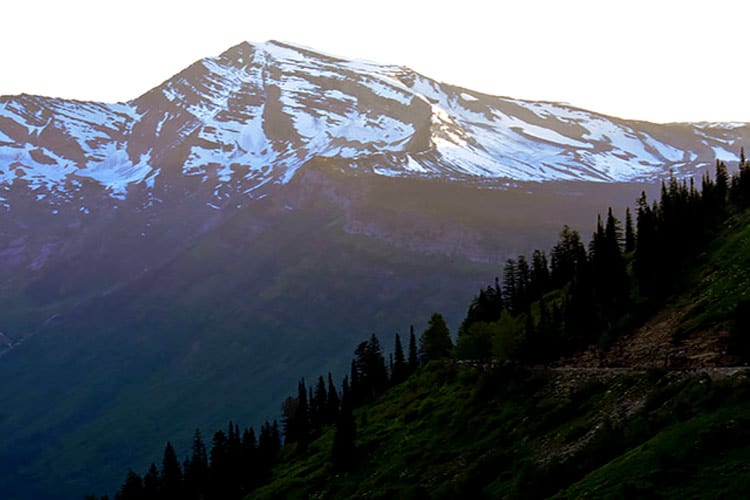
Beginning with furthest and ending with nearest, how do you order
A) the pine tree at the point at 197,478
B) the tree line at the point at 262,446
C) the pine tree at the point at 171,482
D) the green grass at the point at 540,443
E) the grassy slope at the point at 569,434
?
the pine tree at the point at 171,482, the pine tree at the point at 197,478, the tree line at the point at 262,446, the grassy slope at the point at 569,434, the green grass at the point at 540,443

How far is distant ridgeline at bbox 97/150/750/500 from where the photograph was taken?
269ft

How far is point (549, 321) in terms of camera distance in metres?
90.8

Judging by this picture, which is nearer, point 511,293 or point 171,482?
point 171,482

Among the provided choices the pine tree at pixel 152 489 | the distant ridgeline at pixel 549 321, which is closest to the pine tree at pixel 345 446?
the distant ridgeline at pixel 549 321

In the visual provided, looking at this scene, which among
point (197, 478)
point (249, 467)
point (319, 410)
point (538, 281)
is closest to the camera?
A: point (249, 467)

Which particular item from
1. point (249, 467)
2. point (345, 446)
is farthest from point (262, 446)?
point (345, 446)

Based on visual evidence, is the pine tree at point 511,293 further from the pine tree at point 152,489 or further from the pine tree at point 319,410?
the pine tree at point 152,489

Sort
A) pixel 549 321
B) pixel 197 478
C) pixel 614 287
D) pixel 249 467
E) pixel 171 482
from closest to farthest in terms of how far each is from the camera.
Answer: pixel 549 321 < pixel 614 287 < pixel 249 467 < pixel 197 478 < pixel 171 482

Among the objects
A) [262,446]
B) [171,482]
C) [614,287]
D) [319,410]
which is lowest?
[171,482]

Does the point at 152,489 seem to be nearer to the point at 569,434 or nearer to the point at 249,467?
the point at 249,467

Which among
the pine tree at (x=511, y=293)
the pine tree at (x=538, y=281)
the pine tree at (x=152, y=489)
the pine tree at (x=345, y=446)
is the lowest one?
the pine tree at (x=152, y=489)

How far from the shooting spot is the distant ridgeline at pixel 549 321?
3231 inches

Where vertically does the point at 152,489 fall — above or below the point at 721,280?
below

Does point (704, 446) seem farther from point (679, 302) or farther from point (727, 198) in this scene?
point (727, 198)
